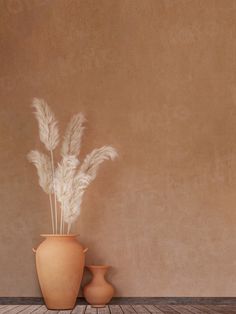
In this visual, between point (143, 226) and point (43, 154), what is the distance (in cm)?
92

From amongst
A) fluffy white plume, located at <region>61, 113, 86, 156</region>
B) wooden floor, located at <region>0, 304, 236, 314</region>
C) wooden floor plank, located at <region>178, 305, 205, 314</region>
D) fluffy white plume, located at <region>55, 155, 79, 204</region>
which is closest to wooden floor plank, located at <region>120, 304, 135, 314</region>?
wooden floor, located at <region>0, 304, 236, 314</region>

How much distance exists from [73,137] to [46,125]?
0.22 metres

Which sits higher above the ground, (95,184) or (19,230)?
(95,184)

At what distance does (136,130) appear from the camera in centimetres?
416

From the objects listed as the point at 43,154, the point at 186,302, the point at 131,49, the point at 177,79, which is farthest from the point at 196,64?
the point at 186,302

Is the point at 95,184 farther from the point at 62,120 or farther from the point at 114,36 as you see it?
the point at 114,36

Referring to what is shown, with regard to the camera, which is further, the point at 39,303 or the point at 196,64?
the point at 196,64

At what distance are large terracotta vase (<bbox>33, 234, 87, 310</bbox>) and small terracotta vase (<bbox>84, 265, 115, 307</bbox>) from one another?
0.52ft

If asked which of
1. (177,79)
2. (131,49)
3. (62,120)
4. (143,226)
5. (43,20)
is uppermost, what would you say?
(43,20)

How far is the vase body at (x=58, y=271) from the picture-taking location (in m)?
3.62

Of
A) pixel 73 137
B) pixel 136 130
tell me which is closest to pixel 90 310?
pixel 73 137

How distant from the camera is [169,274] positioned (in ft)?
13.2

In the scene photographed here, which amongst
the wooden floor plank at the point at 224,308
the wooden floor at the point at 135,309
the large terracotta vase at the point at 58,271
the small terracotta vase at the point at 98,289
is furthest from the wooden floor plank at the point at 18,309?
the wooden floor plank at the point at 224,308

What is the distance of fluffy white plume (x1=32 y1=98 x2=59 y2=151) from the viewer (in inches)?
149
